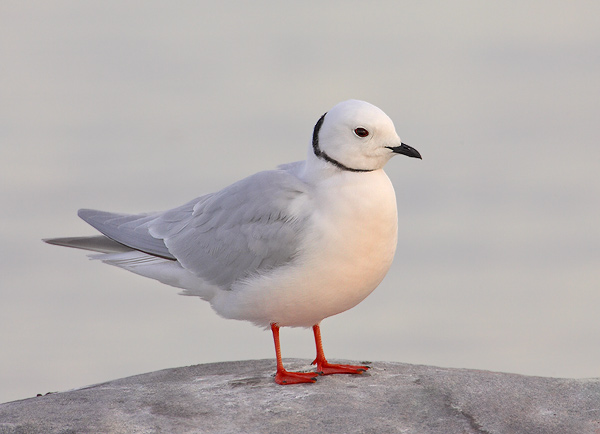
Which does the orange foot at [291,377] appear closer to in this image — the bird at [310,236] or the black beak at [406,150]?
→ the bird at [310,236]

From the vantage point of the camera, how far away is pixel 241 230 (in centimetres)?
838

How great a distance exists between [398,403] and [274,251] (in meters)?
1.62

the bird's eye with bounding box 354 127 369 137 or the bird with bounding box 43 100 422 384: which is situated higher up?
the bird's eye with bounding box 354 127 369 137

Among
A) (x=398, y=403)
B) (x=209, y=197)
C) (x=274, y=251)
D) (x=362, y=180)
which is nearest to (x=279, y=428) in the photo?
(x=398, y=403)

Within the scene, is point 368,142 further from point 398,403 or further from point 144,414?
point 144,414

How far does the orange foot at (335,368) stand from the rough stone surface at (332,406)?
125mm

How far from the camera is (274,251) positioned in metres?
8.01

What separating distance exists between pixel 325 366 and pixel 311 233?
1446mm

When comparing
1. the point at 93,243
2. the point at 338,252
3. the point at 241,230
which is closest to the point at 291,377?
the point at 338,252

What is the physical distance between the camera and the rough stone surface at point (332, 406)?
283 inches

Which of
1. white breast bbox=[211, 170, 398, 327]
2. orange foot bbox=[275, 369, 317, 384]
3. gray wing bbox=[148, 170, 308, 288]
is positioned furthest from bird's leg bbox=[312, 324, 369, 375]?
gray wing bbox=[148, 170, 308, 288]

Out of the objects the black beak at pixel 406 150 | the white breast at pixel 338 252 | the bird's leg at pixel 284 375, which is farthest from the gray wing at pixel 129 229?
the black beak at pixel 406 150

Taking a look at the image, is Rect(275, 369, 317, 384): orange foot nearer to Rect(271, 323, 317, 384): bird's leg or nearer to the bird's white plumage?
Rect(271, 323, 317, 384): bird's leg

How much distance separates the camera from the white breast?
7750 millimetres
